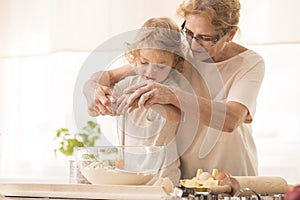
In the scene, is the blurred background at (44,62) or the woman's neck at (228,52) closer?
the woman's neck at (228,52)

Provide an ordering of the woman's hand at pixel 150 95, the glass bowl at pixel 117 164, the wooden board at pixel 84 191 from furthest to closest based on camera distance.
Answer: the woman's hand at pixel 150 95
the glass bowl at pixel 117 164
the wooden board at pixel 84 191

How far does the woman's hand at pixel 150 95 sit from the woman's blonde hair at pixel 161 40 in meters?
0.14

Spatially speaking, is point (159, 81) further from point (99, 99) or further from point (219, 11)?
point (219, 11)

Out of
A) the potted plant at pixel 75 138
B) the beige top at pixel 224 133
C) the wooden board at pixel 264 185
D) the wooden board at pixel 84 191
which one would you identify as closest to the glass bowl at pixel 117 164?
the wooden board at pixel 84 191

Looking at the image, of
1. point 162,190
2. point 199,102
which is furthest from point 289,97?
point 162,190

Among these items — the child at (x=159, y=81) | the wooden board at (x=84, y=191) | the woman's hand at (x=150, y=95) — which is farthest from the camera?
the child at (x=159, y=81)

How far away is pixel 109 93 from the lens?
93.9 inches

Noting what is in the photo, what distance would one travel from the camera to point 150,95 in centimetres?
220

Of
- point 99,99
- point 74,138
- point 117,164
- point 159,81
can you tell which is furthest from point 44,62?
point 117,164

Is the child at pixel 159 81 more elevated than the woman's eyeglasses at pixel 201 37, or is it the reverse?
the woman's eyeglasses at pixel 201 37

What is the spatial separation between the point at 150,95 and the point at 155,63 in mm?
178

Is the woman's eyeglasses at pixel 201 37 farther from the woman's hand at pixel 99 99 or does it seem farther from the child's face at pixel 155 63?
the woman's hand at pixel 99 99

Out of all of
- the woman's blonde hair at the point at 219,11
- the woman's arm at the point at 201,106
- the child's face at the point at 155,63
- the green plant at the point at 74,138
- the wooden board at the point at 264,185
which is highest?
the woman's blonde hair at the point at 219,11

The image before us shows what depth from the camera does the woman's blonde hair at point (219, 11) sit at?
2.38m
